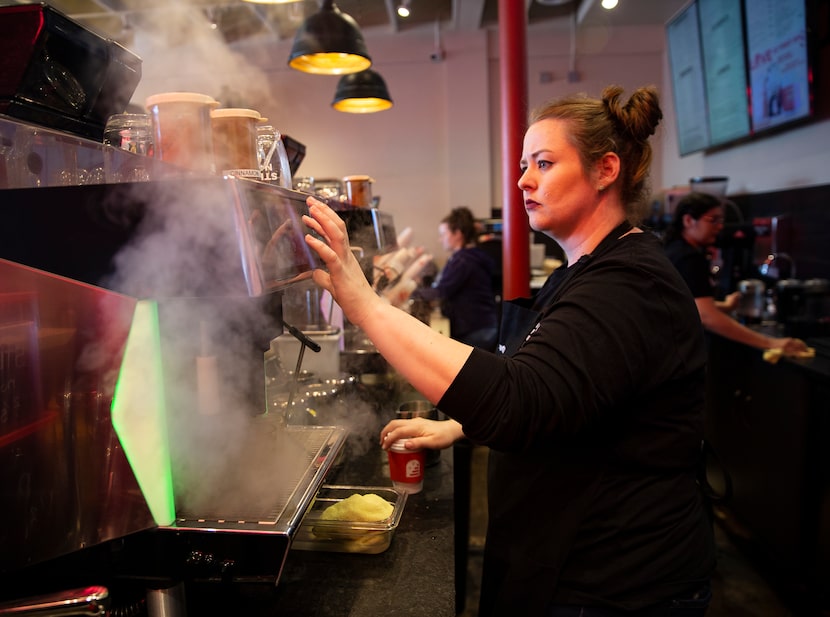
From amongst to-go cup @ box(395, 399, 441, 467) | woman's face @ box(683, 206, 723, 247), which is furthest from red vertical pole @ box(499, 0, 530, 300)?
to-go cup @ box(395, 399, 441, 467)

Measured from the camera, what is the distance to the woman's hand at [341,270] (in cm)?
106

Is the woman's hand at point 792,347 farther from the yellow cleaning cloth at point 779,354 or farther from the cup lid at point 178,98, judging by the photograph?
the cup lid at point 178,98

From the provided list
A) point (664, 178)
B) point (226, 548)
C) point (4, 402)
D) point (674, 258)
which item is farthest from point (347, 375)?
point (664, 178)

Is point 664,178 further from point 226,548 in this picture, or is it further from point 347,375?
point 226,548

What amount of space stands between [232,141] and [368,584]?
35.3 inches

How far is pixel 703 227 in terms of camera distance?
10.5ft

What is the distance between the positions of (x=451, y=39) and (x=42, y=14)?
7224 mm

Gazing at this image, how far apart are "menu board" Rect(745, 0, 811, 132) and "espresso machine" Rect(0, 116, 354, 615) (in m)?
3.82

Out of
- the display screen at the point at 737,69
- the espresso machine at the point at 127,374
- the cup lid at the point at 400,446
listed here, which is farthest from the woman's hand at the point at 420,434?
the display screen at the point at 737,69

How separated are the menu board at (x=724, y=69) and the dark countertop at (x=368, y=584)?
171 inches

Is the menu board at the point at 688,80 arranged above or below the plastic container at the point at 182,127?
above

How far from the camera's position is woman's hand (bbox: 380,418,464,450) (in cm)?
152

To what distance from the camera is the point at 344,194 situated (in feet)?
7.30

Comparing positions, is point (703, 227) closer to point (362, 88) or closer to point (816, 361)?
point (816, 361)
